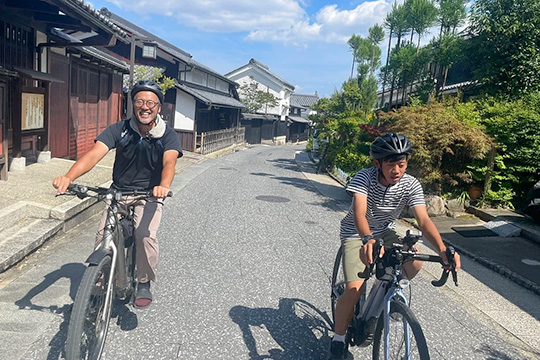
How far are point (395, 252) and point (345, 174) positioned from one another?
46.3ft

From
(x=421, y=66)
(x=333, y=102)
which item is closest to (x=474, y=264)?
(x=421, y=66)

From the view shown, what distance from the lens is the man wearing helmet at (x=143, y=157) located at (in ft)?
12.1

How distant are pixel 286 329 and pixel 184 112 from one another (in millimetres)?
22941

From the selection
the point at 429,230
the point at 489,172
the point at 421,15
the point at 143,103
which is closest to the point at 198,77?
the point at 421,15

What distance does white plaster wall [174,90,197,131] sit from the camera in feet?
83.6

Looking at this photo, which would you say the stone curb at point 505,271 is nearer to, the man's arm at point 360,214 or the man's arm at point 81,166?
the man's arm at point 360,214

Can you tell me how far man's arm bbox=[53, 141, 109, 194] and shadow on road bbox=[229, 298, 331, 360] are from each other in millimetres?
1981

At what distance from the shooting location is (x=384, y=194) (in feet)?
10.7

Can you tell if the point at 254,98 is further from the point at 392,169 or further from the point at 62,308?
the point at 392,169

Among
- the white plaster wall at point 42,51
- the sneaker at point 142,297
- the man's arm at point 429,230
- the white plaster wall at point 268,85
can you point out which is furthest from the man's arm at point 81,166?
the white plaster wall at point 268,85

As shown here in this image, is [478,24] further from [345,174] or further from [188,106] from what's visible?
[188,106]

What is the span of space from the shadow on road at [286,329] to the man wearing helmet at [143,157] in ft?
3.28

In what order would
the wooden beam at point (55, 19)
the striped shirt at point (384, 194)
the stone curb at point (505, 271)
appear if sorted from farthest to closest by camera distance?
the wooden beam at point (55, 19) → the stone curb at point (505, 271) → the striped shirt at point (384, 194)

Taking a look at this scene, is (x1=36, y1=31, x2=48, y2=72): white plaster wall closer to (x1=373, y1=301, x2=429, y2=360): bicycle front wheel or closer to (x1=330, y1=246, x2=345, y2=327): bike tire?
(x1=330, y1=246, x2=345, y2=327): bike tire
